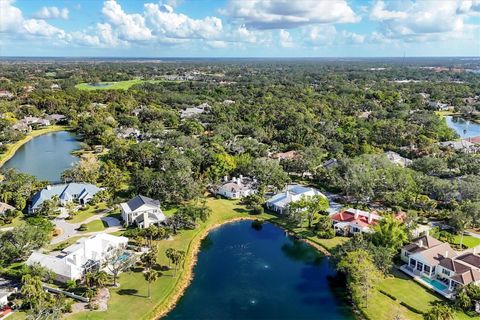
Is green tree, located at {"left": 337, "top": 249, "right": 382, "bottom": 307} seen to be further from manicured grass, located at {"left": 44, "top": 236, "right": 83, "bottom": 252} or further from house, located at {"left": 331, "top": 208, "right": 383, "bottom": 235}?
manicured grass, located at {"left": 44, "top": 236, "right": 83, "bottom": 252}

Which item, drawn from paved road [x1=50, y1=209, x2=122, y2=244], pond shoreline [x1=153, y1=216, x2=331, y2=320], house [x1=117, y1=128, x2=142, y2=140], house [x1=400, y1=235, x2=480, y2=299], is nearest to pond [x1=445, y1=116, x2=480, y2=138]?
house [x1=400, y1=235, x2=480, y2=299]

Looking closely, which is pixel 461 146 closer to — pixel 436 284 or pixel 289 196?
pixel 289 196

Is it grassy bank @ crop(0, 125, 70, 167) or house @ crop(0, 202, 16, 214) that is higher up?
house @ crop(0, 202, 16, 214)

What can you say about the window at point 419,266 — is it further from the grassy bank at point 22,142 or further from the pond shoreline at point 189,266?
the grassy bank at point 22,142

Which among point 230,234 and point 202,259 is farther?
point 230,234

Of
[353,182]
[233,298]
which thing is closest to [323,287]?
[233,298]

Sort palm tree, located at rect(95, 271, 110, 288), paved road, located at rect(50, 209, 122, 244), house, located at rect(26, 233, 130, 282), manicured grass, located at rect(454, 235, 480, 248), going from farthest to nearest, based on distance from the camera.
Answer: paved road, located at rect(50, 209, 122, 244)
manicured grass, located at rect(454, 235, 480, 248)
house, located at rect(26, 233, 130, 282)
palm tree, located at rect(95, 271, 110, 288)

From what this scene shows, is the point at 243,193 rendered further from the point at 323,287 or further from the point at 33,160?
the point at 33,160
